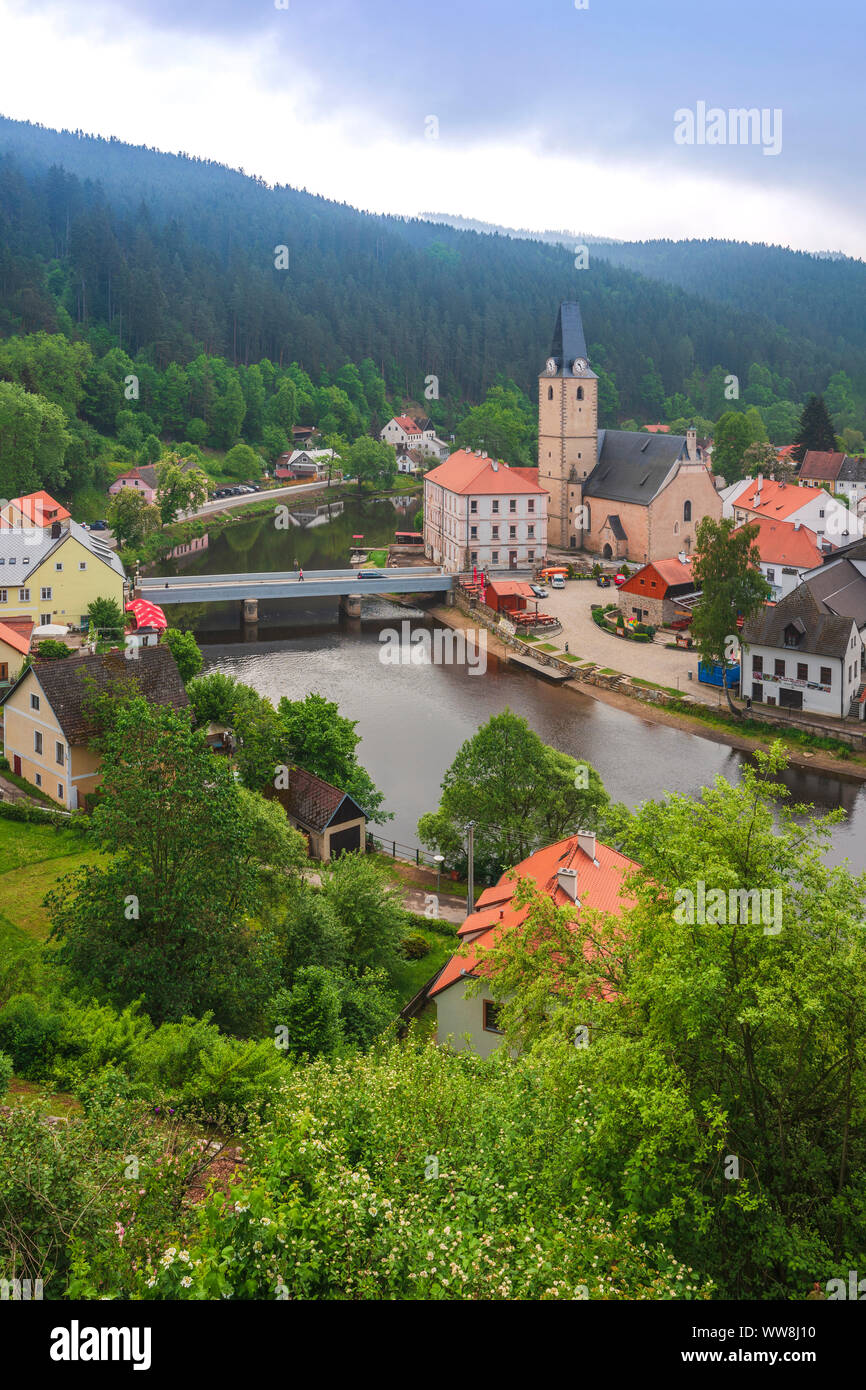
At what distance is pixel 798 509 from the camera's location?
67000mm

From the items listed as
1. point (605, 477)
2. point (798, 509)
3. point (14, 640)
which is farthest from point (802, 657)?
point (605, 477)

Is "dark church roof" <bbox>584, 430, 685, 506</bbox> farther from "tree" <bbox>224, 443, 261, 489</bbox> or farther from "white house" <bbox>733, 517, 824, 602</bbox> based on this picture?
"tree" <bbox>224, 443, 261, 489</bbox>

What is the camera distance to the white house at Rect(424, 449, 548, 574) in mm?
66875

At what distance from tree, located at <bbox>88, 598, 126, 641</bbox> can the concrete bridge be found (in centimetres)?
1143

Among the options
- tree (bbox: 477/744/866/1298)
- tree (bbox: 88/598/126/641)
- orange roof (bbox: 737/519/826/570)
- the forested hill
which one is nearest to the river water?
tree (bbox: 88/598/126/641)

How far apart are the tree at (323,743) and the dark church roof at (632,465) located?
1588 inches

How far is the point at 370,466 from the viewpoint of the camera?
106 meters

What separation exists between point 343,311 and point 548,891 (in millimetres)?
136417

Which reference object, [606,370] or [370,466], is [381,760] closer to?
[370,466]

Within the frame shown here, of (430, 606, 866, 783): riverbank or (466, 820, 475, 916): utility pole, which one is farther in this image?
(430, 606, 866, 783): riverbank

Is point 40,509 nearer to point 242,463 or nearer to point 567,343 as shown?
point 567,343

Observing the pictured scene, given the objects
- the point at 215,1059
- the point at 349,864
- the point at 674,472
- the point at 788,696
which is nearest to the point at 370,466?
the point at 674,472

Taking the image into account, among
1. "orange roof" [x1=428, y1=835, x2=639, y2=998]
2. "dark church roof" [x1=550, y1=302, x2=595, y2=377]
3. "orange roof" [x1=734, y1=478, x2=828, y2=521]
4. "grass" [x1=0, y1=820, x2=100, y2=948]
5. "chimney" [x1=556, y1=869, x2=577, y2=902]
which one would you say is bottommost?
"grass" [x1=0, y1=820, x2=100, y2=948]

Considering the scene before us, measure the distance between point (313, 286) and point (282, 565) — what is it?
3507 inches
